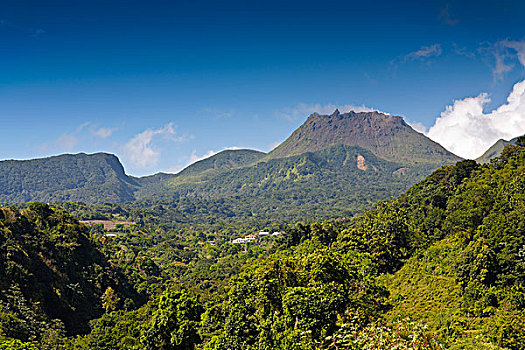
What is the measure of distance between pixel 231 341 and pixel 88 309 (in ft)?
120

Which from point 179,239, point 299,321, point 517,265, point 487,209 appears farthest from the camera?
point 179,239

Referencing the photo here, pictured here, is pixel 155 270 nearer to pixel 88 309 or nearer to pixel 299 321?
pixel 88 309

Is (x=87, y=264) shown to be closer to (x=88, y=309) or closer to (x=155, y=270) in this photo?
(x=88, y=309)

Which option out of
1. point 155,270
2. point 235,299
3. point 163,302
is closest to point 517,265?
point 235,299

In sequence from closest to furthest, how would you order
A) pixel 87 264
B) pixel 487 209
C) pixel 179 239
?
1. pixel 487 209
2. pixel 87 264
3. pixel 179 239

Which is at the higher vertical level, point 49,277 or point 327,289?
point 327,289

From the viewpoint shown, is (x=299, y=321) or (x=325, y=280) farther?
(x=325, y=280)

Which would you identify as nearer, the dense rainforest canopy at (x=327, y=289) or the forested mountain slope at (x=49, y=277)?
the dense rainforest canopy at (x=327, y=289)

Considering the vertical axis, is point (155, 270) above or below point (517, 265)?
below

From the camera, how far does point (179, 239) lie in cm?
14050

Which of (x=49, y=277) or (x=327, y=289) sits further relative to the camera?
(x=49, y=277)

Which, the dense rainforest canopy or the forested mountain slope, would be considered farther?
the forested mountain slope

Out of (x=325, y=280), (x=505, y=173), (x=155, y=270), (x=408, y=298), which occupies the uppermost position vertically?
(x=505, y=173)

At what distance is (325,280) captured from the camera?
19.6 meters
